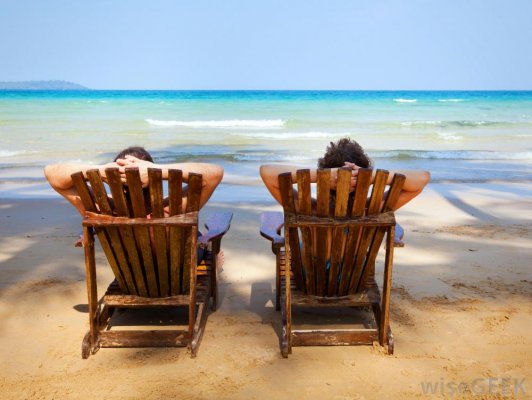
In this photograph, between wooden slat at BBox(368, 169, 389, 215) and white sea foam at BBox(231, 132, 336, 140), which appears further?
white sea foam at BBox(231, 132, 336, 140)

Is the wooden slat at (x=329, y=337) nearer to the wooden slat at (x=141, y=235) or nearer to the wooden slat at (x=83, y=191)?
the wooden slat at (x=141, y=235)

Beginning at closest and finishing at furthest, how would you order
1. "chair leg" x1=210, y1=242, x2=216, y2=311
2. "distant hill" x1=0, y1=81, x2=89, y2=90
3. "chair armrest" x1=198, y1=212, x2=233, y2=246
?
1. "chair armrest" x1=198, y1=212, x2=233, y2=246
2. "chair leg" x1=210, y1=242, x2=216, y2=311
3. "distant hill" x1=0, y1=81, x2=89, y2=90

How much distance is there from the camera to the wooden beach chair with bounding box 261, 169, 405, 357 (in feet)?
10.4

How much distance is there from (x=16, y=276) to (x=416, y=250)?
369 cm

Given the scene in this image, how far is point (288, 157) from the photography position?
1448cm

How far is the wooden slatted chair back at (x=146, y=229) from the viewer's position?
3168 millimetres

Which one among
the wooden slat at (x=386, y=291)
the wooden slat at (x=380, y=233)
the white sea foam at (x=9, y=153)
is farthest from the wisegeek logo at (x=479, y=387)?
the white sea foam at (x=9, y=153)

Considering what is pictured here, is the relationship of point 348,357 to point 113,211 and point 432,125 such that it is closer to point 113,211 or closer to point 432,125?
point 113,211

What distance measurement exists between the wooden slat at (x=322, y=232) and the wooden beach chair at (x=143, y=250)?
0.67m

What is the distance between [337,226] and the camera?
320cm

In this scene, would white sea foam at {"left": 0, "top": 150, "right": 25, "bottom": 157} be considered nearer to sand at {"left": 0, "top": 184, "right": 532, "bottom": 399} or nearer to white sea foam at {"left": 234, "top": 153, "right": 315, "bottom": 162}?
white sea foam at {"left": 234, "top": 153, "right": 315, "bottom": 162}

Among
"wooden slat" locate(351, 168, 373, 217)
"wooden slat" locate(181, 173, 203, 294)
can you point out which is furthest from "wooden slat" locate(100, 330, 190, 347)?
"wooden slat" locate(351, 168, 373, 217)

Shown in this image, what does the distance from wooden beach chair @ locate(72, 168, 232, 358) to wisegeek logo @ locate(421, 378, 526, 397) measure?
1357 millimetres

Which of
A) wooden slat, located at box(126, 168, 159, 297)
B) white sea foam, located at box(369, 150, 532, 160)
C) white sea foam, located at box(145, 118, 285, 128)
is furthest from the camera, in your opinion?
white sea foam, located at box(145, 118, 285, 128)
